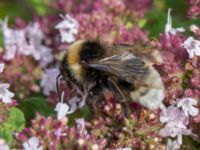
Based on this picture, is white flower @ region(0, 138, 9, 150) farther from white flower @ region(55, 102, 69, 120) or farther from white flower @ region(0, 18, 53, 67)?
white flower @ region(0, 18, 53, 67)

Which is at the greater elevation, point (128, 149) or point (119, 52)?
point (119, 52)

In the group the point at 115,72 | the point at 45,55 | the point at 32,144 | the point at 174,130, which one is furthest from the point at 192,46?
the point at 45,55

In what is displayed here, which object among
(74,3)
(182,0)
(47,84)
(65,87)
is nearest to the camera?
(65,87)

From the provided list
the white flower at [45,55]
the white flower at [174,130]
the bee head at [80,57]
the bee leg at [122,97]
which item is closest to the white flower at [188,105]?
the white flower at [174,130]

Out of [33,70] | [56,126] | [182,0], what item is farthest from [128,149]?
[182,0]

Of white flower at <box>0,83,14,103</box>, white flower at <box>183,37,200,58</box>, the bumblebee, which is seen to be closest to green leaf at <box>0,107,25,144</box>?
white flower at <box>0,83,14,103</box>

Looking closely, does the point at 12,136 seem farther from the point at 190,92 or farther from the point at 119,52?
the point at 190,92

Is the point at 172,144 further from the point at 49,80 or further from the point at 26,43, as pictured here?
the point at 26,43
